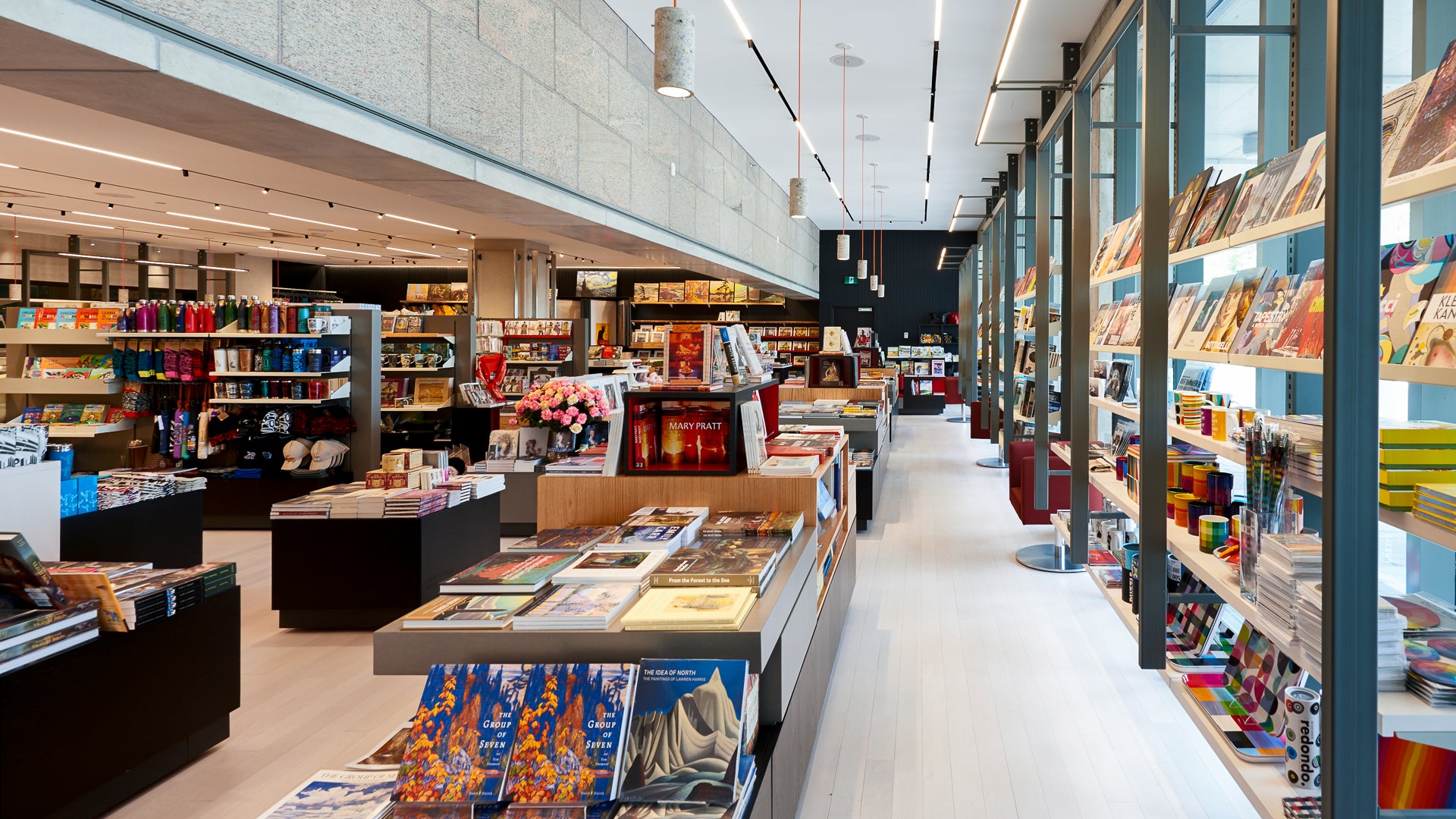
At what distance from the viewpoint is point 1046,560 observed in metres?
6.06

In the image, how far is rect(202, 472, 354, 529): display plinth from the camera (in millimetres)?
7332

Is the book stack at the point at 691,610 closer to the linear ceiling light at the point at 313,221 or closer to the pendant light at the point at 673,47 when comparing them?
the pendant light at the point at 673,47

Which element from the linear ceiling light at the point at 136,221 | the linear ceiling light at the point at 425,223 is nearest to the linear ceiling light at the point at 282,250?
the linear ceiling light at the point at 136,221

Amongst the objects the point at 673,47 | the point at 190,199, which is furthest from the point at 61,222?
the point at 673,47

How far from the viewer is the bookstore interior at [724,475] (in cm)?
Result: 188

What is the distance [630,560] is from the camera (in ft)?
8.45

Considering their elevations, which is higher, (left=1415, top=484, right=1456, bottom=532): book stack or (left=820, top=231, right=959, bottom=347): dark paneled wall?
(left=820, top=231, right=959, bottom=347): dark paneled wall

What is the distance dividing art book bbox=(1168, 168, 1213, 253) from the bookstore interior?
0.18 ft

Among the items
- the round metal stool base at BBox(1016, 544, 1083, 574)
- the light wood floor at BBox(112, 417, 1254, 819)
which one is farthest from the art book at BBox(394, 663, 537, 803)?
the round metal stool base at BBox(1016, 544, 1083, 574)

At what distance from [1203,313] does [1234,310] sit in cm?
26

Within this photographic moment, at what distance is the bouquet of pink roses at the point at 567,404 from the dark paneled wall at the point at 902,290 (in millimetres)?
15758

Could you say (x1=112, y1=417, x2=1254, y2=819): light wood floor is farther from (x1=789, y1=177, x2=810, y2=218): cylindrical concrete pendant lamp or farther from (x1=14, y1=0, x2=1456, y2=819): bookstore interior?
(x1=789, y1=177, x2=810, y2=218): cylindrical concrete pendant lamp

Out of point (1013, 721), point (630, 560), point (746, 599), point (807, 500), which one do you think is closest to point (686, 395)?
point (807, 500)

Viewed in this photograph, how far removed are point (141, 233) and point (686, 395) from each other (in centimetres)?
1509
